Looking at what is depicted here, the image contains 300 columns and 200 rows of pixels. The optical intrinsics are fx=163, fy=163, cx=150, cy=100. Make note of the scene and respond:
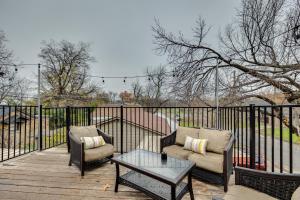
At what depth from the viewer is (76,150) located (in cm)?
294

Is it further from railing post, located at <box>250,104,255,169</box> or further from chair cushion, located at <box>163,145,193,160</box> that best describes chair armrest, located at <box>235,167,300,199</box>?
railing post, located at <box>250,104,255,169</box>

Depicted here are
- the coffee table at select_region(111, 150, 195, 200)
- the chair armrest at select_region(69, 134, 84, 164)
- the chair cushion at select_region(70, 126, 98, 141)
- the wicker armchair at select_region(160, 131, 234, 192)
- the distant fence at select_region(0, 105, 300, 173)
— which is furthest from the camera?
the chair cushion at select_region(70, 126, 98, 141)

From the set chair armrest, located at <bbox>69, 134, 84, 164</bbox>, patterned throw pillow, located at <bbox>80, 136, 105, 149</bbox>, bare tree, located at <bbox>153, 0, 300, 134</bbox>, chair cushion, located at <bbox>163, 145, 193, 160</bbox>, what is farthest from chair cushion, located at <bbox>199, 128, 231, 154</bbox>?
bare tree, located at <bbox>153, 0, 300, 134</bbox>

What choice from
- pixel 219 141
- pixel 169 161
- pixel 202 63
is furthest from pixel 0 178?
pixel 202 63

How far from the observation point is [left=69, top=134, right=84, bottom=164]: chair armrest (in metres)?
2.78

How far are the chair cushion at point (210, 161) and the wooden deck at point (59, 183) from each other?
0.28m

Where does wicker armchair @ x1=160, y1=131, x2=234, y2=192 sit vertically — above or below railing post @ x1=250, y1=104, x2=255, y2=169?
below

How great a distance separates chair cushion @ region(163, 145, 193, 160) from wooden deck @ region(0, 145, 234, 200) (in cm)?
41

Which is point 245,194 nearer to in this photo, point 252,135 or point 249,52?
point 252,135

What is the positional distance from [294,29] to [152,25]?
576 cm

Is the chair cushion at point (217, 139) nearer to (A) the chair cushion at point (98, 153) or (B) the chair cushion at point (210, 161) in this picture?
(B) the chair cushion at point (210, 161)

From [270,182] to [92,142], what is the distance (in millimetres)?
2727

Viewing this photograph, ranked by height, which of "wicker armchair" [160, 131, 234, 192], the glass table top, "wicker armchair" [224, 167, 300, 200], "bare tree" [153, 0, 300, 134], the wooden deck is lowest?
the wooden deck

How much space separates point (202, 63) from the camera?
8.19 m
